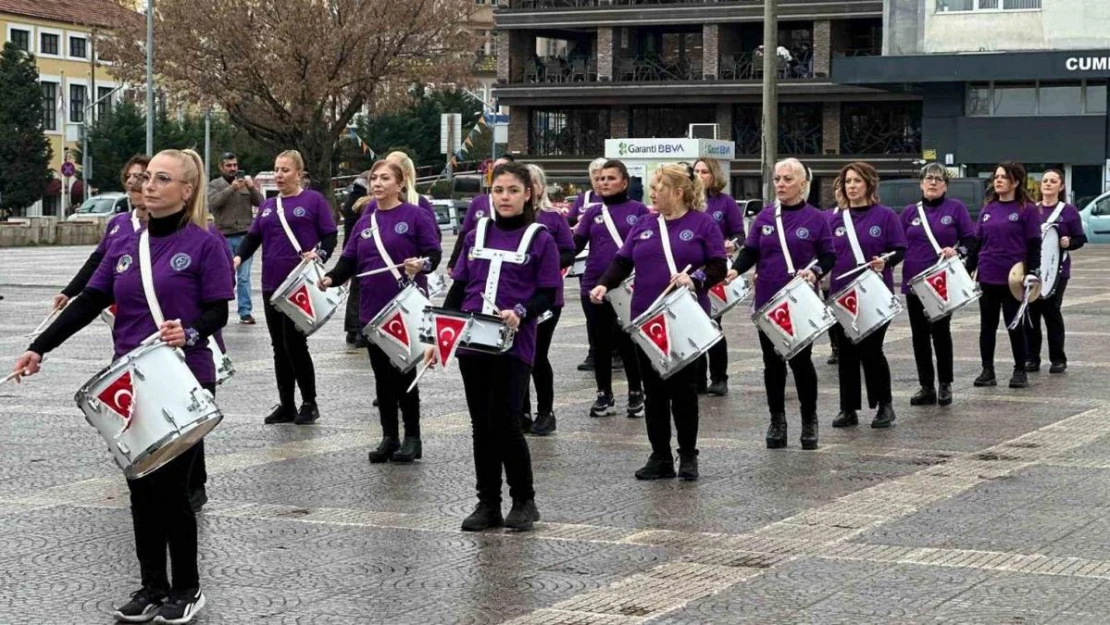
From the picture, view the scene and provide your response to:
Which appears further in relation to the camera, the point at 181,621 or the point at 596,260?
the point at 596,260

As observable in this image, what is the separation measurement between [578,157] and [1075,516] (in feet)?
225

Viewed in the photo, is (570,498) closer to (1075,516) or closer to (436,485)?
(436,485)

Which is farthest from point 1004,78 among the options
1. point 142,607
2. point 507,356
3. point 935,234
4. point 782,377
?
point 142,607

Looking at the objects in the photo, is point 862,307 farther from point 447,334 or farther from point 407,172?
point 447,334

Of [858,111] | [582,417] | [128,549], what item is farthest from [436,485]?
[858,111]

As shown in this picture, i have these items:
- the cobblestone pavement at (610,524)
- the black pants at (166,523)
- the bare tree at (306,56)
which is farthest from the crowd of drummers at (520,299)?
the bare tree at (306,56)

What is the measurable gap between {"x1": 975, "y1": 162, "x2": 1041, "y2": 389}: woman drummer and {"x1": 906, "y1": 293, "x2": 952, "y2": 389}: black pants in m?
1.37

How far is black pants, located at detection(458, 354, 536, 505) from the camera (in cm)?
905

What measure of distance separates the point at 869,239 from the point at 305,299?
3.87m

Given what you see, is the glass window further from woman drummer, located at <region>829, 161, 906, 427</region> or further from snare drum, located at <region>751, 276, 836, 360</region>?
snare drum, located at <region>751, 276, 836, 360</region>

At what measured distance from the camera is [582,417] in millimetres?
13680

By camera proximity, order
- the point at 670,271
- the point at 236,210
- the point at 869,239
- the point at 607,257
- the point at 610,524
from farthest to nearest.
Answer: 1. the point at 236,210
2. the point at 607,257
3. the point at 869,239
4. the point at 670,271
5. the point at 610,524

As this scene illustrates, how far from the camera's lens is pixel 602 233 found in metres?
14.2

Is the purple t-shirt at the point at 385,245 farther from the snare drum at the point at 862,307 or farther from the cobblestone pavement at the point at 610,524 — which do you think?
the snare drum at the point at 862,307
